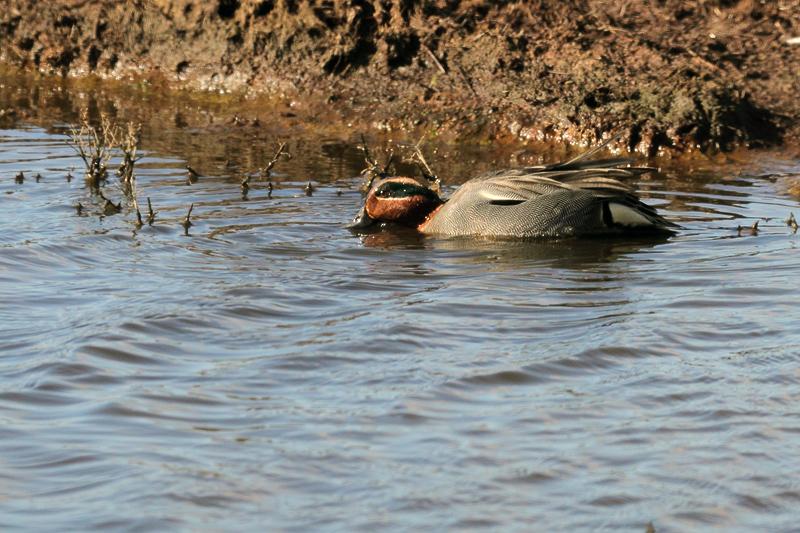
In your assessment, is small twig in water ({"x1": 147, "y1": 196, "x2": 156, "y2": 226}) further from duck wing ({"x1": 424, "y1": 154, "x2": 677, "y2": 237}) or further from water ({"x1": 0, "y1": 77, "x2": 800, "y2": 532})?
duck wing ({"x1": 424, "y1": 154, "x2": 677, "y2": 237})

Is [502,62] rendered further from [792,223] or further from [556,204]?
[792,223]

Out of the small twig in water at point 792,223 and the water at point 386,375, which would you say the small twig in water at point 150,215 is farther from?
the small twig in water at point 792,223

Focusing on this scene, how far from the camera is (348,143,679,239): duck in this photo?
8.26m

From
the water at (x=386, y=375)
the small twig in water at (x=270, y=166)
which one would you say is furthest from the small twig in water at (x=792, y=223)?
the small twig in water at (x=270, y=166)

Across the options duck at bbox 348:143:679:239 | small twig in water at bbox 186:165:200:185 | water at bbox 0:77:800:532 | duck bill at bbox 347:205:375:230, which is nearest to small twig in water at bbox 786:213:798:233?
water at bbox 0:77:800:532

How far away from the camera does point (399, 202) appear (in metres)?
8.89

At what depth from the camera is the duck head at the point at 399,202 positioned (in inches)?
347

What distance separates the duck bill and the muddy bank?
265cm

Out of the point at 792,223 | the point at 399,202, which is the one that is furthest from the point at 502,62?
the point at 792,223

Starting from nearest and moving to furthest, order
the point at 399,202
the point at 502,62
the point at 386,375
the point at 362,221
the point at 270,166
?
the point at 386,375
the point at 362,221
the point at 399,202
the point at 270,166
the point at 502,62

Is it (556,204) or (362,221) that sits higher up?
(556,204)

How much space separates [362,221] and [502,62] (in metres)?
3.26

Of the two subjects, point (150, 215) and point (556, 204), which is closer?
point (556, 204)

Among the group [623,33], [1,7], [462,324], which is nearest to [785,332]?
[462,324]
